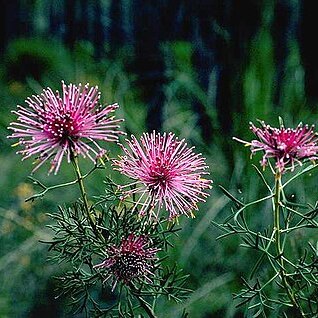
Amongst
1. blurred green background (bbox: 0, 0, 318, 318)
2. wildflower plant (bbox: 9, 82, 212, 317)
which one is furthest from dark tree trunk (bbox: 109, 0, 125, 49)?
wildflower plant (bbox: 9, 82, 212, 317)

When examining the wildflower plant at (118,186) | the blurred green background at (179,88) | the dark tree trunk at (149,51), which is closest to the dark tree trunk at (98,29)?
the blurred green background at (179,88)

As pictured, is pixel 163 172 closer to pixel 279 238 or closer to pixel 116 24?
pixel 279 238

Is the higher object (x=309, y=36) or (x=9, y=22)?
(x=9, y=22)

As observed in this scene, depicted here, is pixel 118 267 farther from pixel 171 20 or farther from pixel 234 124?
pixel 171 20

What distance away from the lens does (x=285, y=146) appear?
512 mm

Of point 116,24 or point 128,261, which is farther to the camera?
point 116,24

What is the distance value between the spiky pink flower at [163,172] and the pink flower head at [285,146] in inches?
2.0

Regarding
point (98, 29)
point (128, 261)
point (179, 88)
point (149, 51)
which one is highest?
point (98, 29)

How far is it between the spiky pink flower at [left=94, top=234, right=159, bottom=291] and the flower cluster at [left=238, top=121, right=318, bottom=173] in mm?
104

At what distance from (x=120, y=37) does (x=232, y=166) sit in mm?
1019

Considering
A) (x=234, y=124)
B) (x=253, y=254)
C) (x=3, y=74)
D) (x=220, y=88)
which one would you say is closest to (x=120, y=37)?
(x=3, y=74)

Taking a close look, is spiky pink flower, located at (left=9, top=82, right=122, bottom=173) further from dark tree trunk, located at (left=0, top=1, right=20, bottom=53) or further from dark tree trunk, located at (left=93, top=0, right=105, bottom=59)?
dark tree trunk, located at (left=0, top=1, right=20, bottom=53)

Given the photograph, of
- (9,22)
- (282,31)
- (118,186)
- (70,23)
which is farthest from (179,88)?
(118,186)

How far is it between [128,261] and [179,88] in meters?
1.84
